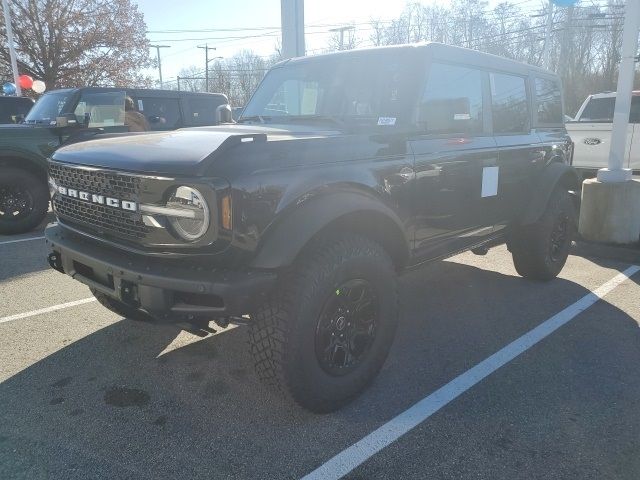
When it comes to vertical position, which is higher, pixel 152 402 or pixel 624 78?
pixel 624 78

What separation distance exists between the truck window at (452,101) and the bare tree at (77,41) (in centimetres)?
2292

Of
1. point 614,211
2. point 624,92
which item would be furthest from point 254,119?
point 624,92

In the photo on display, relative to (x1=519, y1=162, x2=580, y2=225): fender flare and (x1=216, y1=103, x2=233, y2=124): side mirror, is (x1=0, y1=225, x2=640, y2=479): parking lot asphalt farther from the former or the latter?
(x1=216, y1=103, x2=233, y2=124): side mirror

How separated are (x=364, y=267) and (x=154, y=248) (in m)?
1.09

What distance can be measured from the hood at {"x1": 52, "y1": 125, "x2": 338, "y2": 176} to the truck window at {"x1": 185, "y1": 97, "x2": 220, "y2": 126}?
7151 millimetres

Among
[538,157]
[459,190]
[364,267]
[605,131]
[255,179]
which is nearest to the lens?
[255,179]

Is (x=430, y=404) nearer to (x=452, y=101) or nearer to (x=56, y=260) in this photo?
(x=452, y=101)

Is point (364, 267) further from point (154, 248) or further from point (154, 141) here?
point (154, 141)

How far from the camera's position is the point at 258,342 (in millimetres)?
2471

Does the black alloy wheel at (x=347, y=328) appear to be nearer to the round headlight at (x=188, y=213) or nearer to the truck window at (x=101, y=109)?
the round headlight at (x=188, y=213)

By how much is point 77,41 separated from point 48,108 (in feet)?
56.9

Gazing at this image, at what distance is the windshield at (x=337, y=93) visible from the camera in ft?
10.9

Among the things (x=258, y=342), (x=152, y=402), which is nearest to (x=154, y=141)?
(x=258, y=342)

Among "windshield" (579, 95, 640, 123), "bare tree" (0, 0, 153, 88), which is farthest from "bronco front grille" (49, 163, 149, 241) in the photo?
"bare tree" (0, 0, 153, 88)
